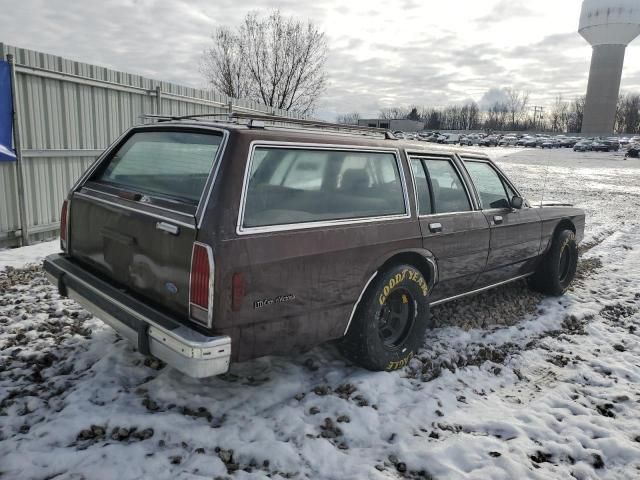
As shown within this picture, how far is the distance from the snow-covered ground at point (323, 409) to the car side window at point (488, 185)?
1.20 metres

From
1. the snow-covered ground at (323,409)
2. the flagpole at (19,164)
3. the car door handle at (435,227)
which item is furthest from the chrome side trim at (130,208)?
the flagpole at (19,164)

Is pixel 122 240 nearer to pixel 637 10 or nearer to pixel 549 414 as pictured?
pixel 549 414

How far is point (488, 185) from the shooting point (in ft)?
15.7

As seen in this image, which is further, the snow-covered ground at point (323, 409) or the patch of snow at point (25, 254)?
the patch of snow at point (25, 254)

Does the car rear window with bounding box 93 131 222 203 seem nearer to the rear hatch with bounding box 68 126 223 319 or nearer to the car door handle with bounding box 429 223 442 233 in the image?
the rear hatch with bounding box 68 126 223 319

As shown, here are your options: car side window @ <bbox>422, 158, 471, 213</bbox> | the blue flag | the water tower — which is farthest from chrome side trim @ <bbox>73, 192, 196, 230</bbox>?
the water tower

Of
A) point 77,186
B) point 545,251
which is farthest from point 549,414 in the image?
point 77,186

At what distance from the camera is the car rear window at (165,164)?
118 inches

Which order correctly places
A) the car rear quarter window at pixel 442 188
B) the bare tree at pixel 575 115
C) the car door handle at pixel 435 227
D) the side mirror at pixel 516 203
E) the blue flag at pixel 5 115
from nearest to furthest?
the car door handle at pixel 435 227
the car rear quarter window at pixel 442 188
the side mirror at pixel 516 203
the blue flag at pixel 5 115
the bare tree at pixel 575 115

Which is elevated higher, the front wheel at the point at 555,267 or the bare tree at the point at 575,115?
the bare tree at the point at 575,115

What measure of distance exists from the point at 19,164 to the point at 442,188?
5466mm

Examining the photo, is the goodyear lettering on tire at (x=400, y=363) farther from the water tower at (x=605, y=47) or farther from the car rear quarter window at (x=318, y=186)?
the water tower at (x=605, y=47)

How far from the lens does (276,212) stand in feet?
9.62

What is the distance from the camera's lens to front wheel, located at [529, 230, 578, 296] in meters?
5.61
